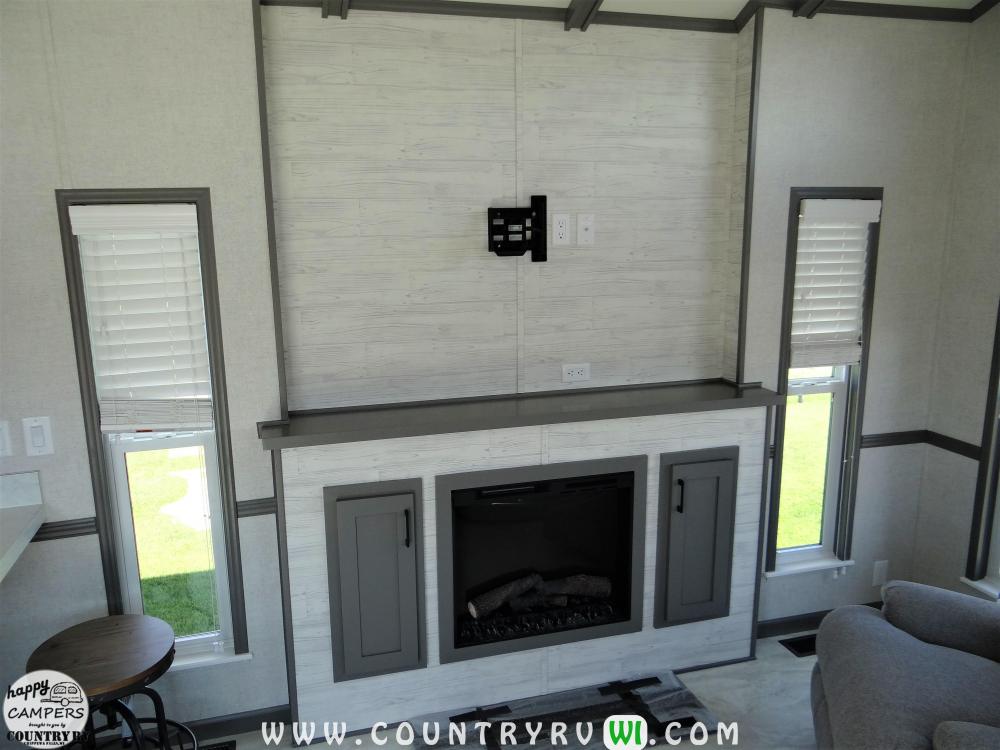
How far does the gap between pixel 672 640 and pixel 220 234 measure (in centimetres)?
243

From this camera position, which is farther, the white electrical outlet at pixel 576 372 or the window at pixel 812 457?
the window at pixel 812 457

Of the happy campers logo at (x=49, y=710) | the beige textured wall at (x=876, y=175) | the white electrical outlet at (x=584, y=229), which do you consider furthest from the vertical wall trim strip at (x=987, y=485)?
the happy campers logo at (x=49, y=710)

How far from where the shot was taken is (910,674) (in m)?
2.19

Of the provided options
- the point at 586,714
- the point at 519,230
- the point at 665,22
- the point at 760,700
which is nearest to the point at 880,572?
the point at 760,700

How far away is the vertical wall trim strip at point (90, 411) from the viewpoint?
2.40 meters

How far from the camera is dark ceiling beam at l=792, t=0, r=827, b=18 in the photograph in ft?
9.32

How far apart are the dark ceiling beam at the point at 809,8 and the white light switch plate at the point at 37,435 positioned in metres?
3.19

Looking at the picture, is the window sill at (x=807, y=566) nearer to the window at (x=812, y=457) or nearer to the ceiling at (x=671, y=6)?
the window at (x=812, y=457)

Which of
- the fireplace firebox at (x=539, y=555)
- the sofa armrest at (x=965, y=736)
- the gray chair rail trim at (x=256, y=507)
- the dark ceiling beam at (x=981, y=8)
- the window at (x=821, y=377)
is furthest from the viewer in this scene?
the window at (x=821, y=377)

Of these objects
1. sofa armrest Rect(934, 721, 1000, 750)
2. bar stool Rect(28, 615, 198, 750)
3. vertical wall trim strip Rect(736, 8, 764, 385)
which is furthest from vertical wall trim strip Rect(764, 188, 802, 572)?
bar stool Rect(28, 615, 198, 750)

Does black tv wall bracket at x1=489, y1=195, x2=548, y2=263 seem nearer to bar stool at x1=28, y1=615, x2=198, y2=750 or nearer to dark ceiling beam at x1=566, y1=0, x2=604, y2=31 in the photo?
dark ceiling beam at x1=566, y1=0, x2=604, y2=31

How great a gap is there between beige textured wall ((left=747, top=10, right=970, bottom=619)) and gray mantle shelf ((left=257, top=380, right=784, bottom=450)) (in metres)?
0.29

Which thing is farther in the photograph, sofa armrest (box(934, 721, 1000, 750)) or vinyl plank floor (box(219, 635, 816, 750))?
vinyl plank floor (box(219, 635, 816, 750))

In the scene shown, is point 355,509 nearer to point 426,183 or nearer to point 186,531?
point 186,531
